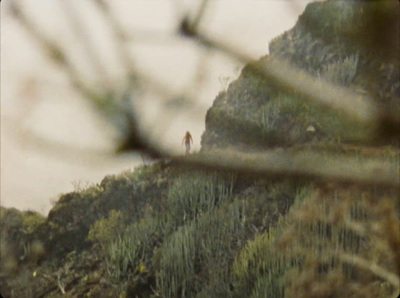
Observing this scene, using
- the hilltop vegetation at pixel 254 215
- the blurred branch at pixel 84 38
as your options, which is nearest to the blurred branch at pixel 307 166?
the hilltop vegetation at pixel 254 215

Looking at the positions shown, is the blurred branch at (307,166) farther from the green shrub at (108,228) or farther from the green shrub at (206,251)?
the green shrub at (108,228)

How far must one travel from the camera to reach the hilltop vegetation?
1.00 m

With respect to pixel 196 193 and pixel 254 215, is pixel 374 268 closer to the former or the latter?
pixel 254 215

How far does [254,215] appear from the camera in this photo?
1116 millimetres

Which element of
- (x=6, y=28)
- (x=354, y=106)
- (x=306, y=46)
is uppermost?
(x=6, y=28)

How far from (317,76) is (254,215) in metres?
0.31

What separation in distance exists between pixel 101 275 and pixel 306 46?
2.19ft

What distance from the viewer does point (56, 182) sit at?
1.28m

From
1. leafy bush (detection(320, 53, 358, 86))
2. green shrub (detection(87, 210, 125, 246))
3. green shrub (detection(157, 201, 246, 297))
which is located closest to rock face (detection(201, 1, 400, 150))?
leafy bush (detection(320, 53, 358, 86))

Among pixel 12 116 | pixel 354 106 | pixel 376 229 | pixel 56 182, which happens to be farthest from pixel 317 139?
pixel 12 116

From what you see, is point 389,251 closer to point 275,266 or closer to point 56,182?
point 275,266

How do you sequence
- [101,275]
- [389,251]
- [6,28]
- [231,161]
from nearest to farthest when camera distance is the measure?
[389,251], [231,161], [101,275], [6,28]

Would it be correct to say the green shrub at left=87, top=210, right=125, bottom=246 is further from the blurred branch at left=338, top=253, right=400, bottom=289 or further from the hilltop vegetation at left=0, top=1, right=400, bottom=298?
the blurred branch at left=338, top=253, right=400, bottom=289

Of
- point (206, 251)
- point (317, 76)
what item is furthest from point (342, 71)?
point (206, 251)
